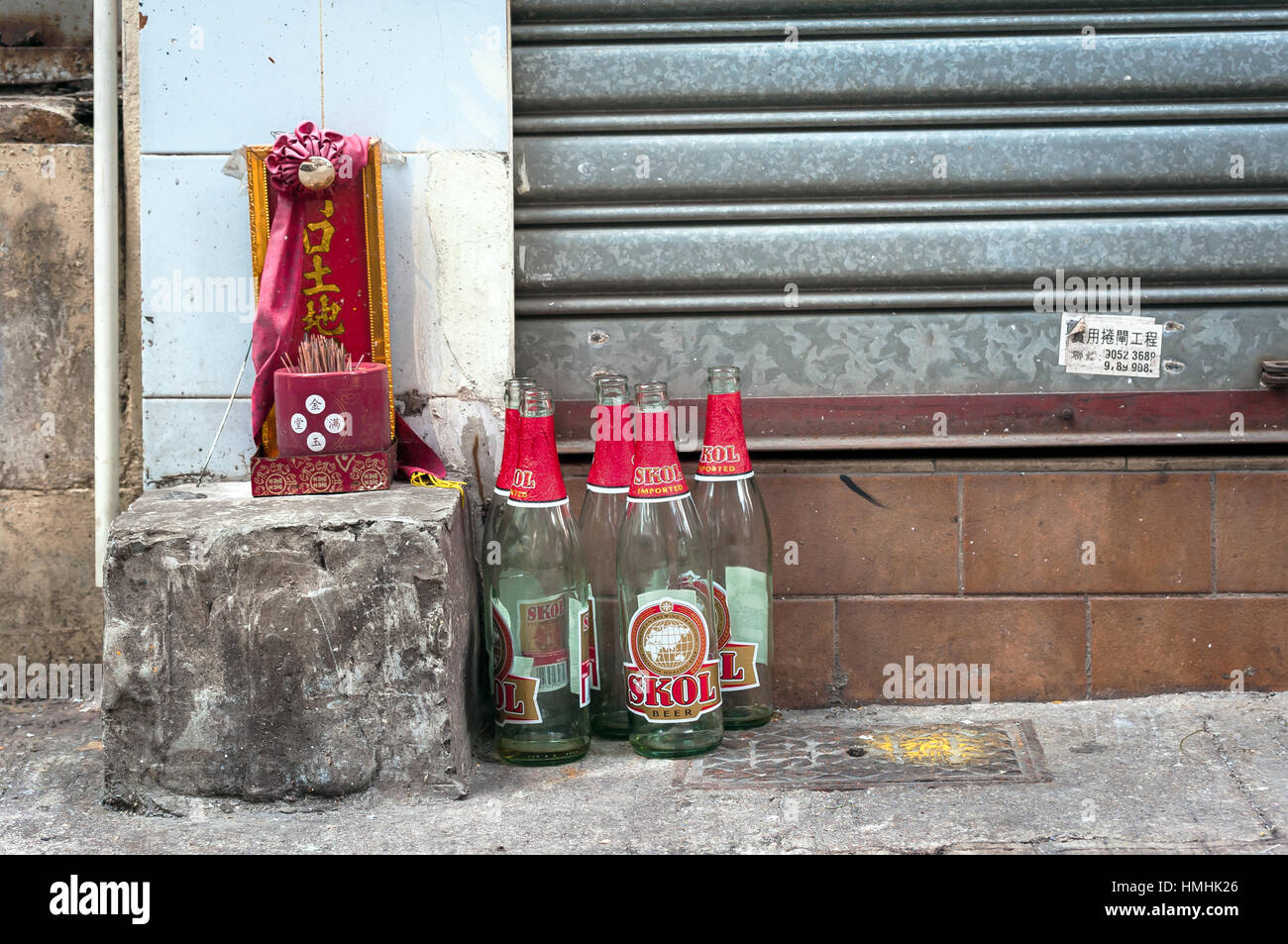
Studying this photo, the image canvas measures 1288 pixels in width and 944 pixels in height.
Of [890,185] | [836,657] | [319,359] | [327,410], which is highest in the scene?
[890,185]

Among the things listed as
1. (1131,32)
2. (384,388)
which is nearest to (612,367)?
(384,388)

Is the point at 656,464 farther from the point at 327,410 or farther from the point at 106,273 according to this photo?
the point at 106,273

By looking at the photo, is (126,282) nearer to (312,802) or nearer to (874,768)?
(312,802)

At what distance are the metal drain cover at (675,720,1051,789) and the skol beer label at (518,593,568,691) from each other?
17.0 inches

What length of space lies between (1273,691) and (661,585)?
196cm

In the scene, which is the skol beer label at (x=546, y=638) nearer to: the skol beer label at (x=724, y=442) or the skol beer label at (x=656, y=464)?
the skol beer label at (x=656, y=464)

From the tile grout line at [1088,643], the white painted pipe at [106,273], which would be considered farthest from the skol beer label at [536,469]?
the tile grout line at [1088,643]

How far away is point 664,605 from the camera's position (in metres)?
3.29

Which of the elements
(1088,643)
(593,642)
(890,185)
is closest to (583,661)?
(593,642)

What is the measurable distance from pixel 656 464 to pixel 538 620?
0.54 metres

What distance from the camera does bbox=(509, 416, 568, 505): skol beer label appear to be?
335 cm

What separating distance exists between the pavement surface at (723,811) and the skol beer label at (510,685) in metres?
0.15

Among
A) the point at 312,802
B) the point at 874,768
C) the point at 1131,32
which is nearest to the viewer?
the point at 312,802

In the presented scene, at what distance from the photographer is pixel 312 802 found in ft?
10.1
